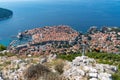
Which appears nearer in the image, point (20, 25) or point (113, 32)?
point (113, 32)

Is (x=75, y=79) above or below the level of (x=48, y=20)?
above

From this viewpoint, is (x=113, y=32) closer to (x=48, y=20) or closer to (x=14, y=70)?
(x=48, y=20)

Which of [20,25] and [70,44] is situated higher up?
[70,44]

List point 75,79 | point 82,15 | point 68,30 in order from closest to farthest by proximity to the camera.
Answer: point 75,79
point 68,30
point 82,15

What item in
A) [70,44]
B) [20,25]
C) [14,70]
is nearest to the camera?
[14,70]

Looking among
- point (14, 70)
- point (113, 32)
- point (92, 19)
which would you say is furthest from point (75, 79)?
point (92, 19)

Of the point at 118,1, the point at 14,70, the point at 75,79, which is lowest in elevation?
the point at 118,1

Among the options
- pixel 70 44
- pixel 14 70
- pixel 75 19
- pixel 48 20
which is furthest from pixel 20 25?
pixel 14 70

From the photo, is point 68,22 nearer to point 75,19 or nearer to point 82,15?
point 75,19

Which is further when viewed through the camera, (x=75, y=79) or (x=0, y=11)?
(x=0, y=11)
